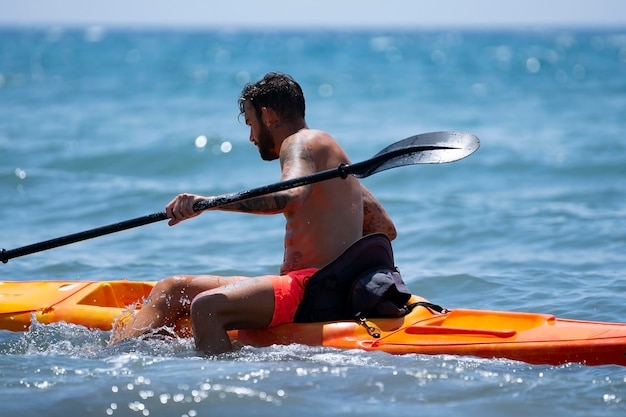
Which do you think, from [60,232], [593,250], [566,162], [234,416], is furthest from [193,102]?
[234,416]

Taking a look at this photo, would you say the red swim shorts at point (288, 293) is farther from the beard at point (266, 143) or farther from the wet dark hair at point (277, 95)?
the wet dark hair at point (277, 95)

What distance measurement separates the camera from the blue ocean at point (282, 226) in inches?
176

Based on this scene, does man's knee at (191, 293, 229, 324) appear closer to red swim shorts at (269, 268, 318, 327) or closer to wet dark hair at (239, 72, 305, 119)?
red swim shorts at (269, 268, 318, 327)

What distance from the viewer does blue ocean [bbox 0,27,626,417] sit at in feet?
14.7

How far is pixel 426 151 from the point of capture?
16.9ft

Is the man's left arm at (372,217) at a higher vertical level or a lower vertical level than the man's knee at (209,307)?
higher

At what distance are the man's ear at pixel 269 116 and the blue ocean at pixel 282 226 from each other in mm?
1106

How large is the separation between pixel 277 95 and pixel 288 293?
3.18 feet

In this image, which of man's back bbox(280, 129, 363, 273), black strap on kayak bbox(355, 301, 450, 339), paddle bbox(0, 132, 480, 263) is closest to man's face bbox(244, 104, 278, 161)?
man's back bbox(280, 129, 363, 273)

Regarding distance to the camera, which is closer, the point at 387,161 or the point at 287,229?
the point at 287,229

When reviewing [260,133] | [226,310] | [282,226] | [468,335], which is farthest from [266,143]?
[282,226]

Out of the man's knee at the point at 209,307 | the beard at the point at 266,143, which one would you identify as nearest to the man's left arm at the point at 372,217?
the beard at the point at 266,143

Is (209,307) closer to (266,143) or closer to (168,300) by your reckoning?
(168,300)

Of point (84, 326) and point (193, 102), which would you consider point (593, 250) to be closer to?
point (84, 326)
